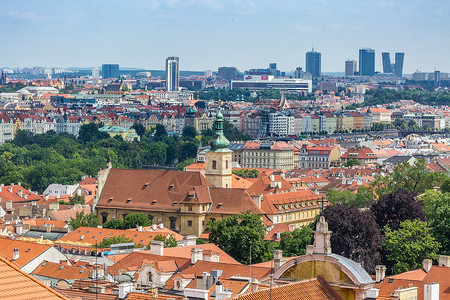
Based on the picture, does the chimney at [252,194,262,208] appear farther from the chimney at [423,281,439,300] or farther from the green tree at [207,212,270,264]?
the chimney at [423,281,439,300]

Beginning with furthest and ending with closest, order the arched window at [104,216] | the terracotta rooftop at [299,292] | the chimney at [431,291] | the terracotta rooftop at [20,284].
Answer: the arched window at [104,216]
the chimney at [431,291]
the terracotta rooftop at [299,292]
the terracotta rooftop at [20,284]

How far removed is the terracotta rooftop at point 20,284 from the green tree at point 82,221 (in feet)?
177

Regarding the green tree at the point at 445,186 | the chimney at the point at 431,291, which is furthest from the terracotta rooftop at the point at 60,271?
the green tree at the point at 445,186

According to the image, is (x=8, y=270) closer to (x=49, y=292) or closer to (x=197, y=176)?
(x=49, y=292)

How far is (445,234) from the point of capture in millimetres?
49969

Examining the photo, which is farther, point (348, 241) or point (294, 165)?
point (294, 165)

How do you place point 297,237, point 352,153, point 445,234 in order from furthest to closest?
point 352,153 → point 297,237 → point 445,234

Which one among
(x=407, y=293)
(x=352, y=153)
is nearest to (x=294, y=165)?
(x=352, y=153)

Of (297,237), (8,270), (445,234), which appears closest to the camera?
(8,270)

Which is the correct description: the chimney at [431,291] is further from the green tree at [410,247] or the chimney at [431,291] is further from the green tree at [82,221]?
the green tree at [82,221]

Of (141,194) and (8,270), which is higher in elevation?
(8,270)

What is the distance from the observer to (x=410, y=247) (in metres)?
48.2

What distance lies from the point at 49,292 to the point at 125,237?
45326 millimetres

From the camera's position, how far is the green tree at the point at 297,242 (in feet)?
175
